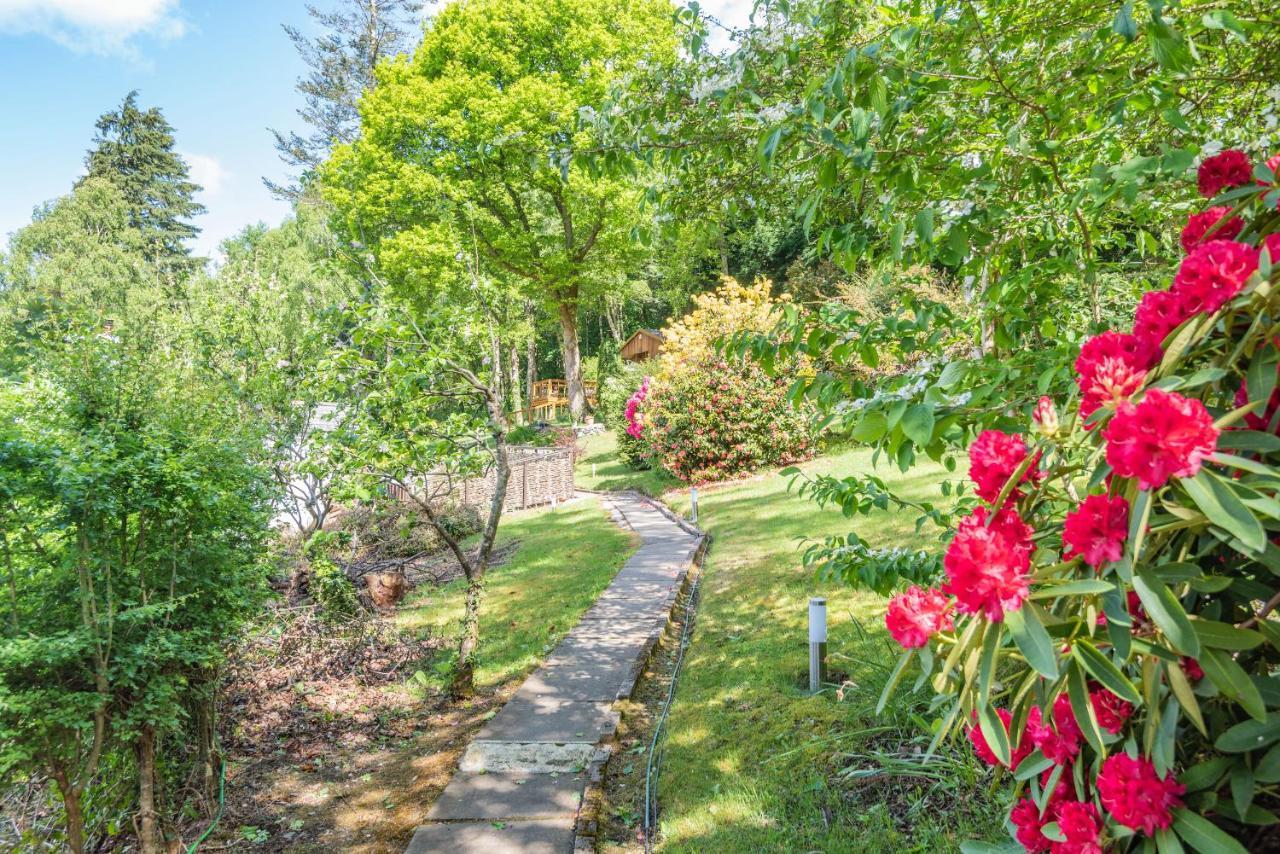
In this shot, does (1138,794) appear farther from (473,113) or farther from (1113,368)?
(473,113)

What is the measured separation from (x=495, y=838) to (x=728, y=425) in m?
11.4

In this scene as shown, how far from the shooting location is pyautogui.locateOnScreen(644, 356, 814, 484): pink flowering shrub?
1438cm

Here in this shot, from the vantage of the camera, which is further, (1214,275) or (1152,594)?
(1214,275)

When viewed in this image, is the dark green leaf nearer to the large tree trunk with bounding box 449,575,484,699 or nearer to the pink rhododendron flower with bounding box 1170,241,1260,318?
the pink rhododendron flower with bounding box 1170,241,1260,318

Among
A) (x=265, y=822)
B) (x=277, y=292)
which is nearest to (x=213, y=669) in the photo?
(x=265, y=822)

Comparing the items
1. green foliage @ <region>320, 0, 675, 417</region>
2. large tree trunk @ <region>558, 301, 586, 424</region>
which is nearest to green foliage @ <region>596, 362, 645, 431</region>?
large tree trunk @ <region>558, 301, 586, 424</region>

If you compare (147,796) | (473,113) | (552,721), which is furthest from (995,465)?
(473,113)

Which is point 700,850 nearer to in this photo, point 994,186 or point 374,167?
point 994,186

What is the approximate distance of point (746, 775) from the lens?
3.61m

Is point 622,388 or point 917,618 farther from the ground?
point 622,388

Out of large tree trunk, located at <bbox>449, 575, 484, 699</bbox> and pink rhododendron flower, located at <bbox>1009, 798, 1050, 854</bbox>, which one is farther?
large tree trunk, located at <bbox>449, 575, 484, 699</bbox>

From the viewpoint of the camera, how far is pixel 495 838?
359 cm

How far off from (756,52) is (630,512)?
1189 cm

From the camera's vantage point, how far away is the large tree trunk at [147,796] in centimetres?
332
